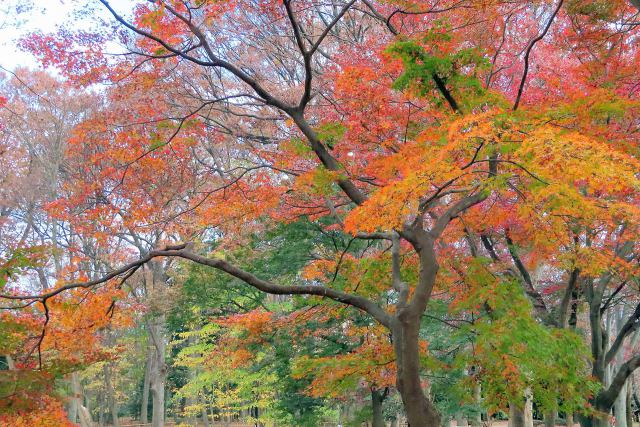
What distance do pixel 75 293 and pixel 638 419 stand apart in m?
30.0

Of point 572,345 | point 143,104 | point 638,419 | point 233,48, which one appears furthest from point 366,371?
point 638,419

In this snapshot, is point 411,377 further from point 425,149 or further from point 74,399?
point 74,399

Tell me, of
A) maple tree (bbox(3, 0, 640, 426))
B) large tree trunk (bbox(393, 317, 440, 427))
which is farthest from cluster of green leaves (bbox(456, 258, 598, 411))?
large tree trunk (bbox(393, 317, 440, 427))

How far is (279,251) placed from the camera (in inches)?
546

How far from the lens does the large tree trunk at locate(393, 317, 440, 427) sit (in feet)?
20.4

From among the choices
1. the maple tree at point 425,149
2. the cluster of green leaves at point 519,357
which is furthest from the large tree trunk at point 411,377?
the cluster of green leaves at point 519,357

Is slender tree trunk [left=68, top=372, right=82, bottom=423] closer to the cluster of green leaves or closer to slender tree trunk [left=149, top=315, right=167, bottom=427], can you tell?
slender tree trunk [left=149, top=315, right=167, bottom=427]

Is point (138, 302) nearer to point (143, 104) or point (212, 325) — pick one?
point (212, 325)

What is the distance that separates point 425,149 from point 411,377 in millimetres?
2766

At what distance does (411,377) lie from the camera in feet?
20.5

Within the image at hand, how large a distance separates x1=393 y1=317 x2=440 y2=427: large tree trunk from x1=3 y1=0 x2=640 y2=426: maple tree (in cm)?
2

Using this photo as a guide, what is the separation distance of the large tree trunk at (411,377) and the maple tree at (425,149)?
22 millimetres

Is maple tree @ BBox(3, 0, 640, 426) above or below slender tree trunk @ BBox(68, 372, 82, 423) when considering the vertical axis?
above

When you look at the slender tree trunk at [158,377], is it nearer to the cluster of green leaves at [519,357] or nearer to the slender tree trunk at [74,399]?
the slender tree trunk at [74,399]
